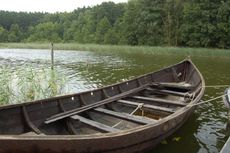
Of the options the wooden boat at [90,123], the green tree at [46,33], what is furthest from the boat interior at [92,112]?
the green tree at [46,33]

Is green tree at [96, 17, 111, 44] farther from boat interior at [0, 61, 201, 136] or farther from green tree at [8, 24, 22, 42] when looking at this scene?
boat interior at [0, 61, 201, 136]

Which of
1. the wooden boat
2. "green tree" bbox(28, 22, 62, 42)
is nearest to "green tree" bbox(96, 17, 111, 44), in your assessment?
"green tree" bbox(28, 22, 62, 42)

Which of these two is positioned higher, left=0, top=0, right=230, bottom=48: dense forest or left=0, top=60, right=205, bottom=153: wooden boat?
left=0, top=0, right=230, bottom=48: dense forest

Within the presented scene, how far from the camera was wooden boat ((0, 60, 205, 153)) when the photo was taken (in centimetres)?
382

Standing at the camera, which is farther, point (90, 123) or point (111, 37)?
point (111, 37)

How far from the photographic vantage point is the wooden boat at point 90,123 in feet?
12.5

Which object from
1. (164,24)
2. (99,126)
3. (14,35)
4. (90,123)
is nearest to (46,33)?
(14,35)

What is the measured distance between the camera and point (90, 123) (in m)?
5.49

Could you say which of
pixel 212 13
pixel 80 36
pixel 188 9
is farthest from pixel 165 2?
pixel 80 36

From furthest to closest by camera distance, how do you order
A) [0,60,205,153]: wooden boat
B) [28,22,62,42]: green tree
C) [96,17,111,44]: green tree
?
[28,22,62,42]: green tree → [96,17,111,44]: green tree → [0,60,205,153]: wooden boat

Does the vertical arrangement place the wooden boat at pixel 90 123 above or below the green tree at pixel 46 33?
below

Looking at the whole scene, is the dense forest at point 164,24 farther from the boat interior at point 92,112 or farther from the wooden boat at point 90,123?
the wooden boat at point 90,123

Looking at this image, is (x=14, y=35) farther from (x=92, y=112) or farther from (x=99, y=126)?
(x=99, y=126)

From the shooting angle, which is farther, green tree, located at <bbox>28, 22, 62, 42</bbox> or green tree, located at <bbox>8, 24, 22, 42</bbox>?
green tree, located at <bbox>8, 24, 22, 42</bbox>
